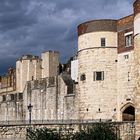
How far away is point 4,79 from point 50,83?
83.3 ft

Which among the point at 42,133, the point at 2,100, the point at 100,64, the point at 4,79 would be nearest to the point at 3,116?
the point at 2,100

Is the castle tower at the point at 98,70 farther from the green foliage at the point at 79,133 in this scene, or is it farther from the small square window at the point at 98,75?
the green foliage at the point at 79,133

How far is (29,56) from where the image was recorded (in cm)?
5766

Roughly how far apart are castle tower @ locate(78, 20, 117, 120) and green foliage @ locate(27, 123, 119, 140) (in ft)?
13.6

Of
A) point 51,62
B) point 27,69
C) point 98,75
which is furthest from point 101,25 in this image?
point 27,69

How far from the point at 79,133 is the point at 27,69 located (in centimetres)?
2897

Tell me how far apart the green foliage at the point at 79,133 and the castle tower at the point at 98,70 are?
13.6 ft

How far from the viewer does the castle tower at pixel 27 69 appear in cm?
5625

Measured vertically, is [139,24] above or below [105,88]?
above

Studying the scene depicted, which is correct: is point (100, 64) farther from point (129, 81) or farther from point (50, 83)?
point (50, 83)

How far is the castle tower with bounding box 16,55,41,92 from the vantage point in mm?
56250

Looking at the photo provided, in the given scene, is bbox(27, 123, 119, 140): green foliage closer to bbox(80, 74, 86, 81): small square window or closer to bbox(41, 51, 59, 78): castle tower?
bbox(80, 74, 86, 81): small square window

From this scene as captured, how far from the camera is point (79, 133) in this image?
28.4 meters

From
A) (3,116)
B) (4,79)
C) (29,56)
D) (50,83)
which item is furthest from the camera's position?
(4,79)
